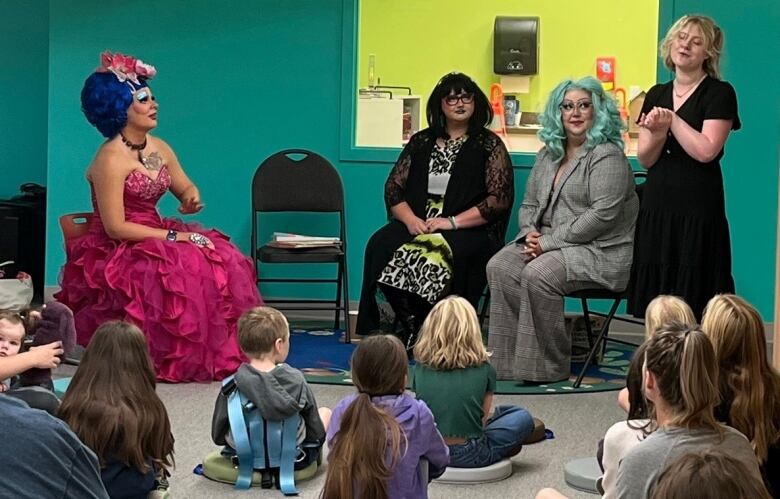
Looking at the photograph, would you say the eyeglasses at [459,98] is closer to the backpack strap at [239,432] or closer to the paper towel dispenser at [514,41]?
the paper towel dispenser at [514,41]

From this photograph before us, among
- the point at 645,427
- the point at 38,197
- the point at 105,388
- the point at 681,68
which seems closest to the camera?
the point at 645,427

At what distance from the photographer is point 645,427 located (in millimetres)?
2670

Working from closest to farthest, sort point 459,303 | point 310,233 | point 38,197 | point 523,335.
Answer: point 459,303 < point 523,335 < point 310,233 < point 38,197

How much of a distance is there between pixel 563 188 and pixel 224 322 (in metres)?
1.52

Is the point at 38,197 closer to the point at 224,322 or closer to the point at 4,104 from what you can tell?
the point at 4,104

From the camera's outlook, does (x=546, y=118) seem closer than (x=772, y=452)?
No

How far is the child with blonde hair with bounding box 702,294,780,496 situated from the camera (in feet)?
9.25

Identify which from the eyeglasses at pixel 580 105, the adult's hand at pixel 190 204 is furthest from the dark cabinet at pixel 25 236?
the eyeglasses at pixel 580 105

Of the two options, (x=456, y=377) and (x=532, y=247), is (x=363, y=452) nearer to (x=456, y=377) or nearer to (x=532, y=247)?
(x=456, y=377)

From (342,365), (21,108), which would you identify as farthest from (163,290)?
(21,108)

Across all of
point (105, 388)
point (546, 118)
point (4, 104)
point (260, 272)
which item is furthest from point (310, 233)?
point (105, 388)

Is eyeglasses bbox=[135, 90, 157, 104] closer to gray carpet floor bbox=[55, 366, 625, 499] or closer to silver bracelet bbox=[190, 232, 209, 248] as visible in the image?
silver bracelet bbox=[190, 232, 209, 248]

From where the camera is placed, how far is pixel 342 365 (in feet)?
17.9

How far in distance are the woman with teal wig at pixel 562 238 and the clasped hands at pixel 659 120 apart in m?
0.58
